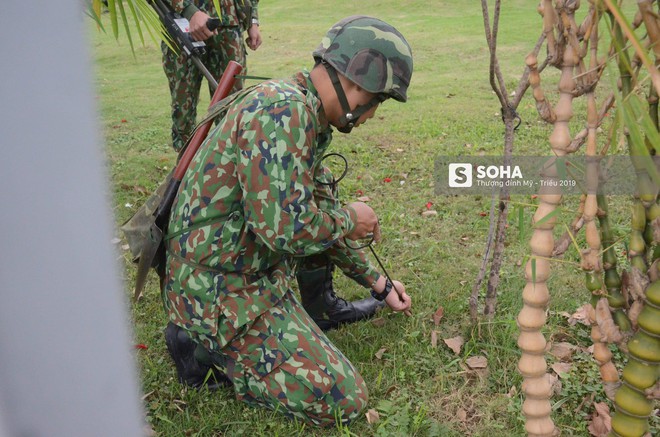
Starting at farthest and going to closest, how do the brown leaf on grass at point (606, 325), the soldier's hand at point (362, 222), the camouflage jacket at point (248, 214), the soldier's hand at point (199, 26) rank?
1. the soldier's hand at point (199, 26)
2. the soldier's hand at point (362, 222)
3. the camouflage jacket at point (248, 214)
4. the brown leaf on grass at point (606, 325)

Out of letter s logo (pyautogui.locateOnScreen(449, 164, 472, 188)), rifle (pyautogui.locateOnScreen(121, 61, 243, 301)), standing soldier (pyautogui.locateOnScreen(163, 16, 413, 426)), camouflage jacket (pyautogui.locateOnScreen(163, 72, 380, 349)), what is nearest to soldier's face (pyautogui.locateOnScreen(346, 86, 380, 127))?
standing soldier (pyautogui.locateOnScreen(163, 16, 413, 426))

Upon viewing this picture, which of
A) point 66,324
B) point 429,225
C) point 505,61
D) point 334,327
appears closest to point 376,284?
point 334,327

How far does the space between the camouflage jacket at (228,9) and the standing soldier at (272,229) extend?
180cm

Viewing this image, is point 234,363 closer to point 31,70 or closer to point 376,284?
point 376,284

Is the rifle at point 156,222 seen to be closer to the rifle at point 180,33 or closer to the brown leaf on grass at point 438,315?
the brown leaf on grass at point 438,315

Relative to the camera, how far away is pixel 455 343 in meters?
2.57

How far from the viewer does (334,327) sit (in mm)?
2793

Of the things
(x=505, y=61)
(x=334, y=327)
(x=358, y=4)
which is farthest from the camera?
(x=358, y=4)

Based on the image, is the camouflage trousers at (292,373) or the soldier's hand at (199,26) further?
the soldier's hand at (199,26)

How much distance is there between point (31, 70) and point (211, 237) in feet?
5.49

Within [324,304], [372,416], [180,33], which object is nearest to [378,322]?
[324,304]

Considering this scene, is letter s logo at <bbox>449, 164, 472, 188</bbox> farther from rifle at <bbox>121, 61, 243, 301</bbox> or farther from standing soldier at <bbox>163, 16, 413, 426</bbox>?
rifle at <bbox>121, 61, 243, 301</bbox>

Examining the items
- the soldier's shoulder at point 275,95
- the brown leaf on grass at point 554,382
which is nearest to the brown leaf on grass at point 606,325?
the brown leaf on grass at point 554,382

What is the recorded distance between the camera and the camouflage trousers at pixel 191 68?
13.3ft
